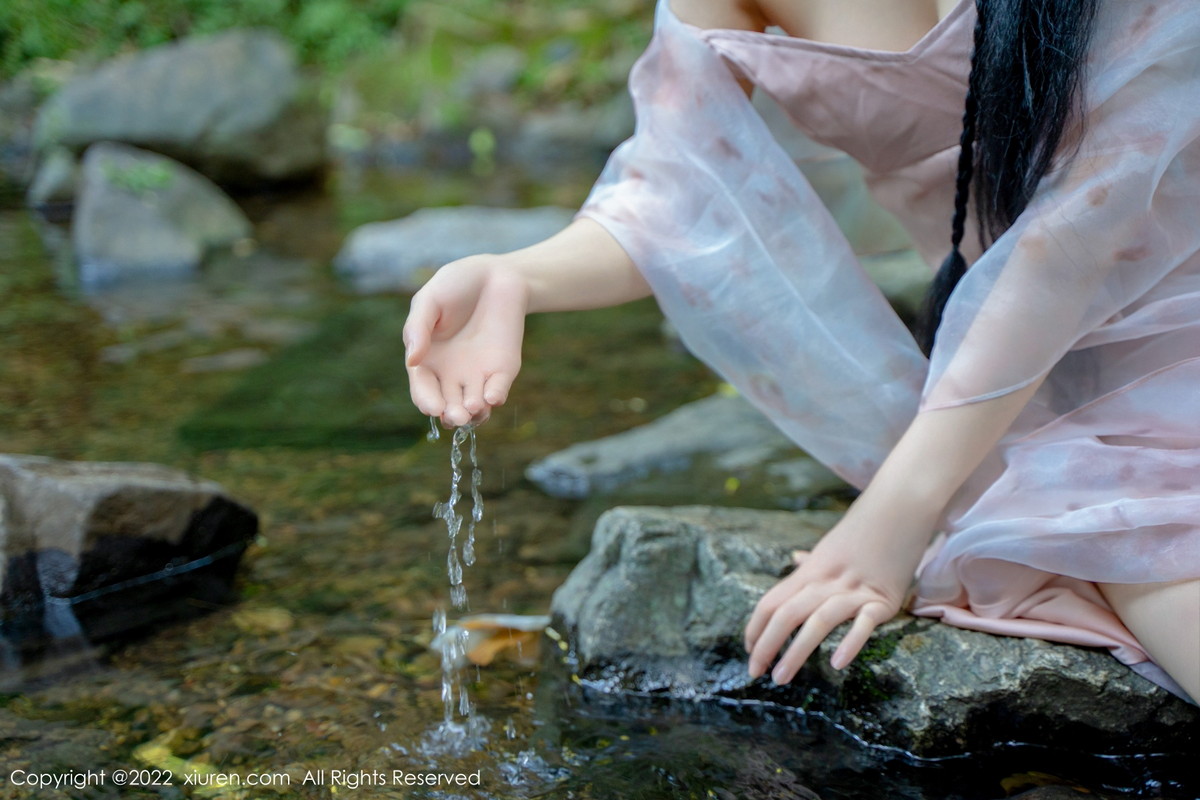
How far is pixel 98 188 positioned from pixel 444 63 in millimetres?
7213

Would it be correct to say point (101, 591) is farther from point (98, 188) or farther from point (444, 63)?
point (444, 63)

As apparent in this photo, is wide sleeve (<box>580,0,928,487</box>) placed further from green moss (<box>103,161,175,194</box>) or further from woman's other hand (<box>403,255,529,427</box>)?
green moss (<box>103,161,175,194</box>)

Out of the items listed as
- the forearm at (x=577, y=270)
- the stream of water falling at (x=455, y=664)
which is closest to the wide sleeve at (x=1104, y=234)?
the forearm at (x=577, y=270)

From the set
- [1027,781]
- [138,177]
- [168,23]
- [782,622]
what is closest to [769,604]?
[782,622]

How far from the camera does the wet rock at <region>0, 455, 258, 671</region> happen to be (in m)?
2.26

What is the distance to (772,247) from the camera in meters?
1.97

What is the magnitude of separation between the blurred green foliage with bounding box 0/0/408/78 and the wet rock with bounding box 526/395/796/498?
454 inches

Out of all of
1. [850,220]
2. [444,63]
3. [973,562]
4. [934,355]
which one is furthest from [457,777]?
[444,63]

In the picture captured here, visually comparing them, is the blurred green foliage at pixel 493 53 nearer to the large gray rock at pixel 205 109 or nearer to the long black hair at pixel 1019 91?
the large gray rock at pixel 205 109

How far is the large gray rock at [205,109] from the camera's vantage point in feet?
26.2

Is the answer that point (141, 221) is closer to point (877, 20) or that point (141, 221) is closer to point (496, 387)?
point (877, 20)

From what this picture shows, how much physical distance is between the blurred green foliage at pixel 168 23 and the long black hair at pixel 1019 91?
12.8 meters

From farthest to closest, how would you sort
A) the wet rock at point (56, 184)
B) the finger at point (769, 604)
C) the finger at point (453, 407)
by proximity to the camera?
the wet rock at point (56, 184)
the finger at point (769, 604)
the finger at point (453, 407)

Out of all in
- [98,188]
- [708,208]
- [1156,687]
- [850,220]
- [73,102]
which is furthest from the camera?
[73,102]
